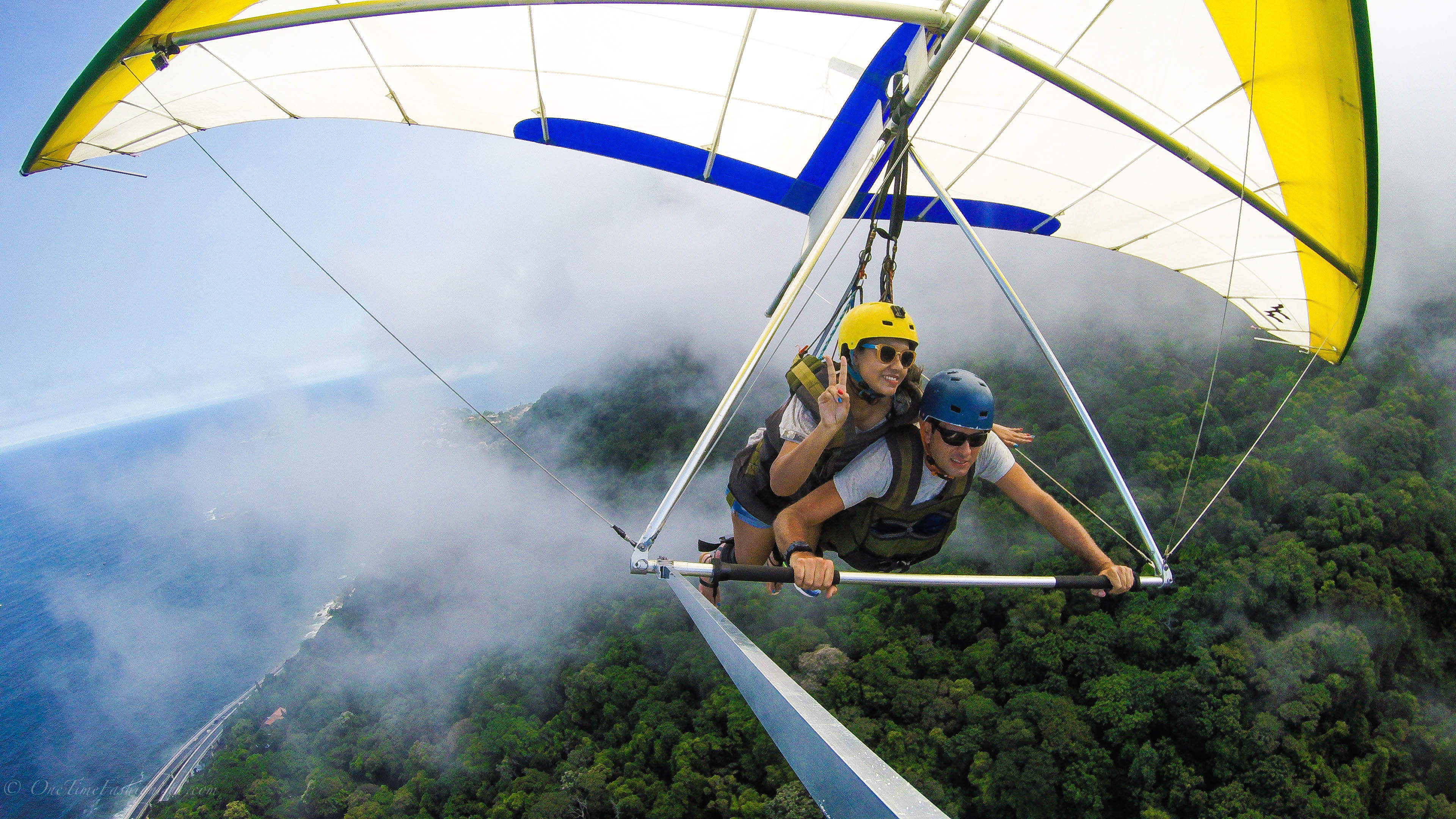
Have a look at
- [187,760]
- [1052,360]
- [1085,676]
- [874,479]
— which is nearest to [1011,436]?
[1052,360]

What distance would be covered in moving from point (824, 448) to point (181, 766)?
77.6 metres

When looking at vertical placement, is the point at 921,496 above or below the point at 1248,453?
below

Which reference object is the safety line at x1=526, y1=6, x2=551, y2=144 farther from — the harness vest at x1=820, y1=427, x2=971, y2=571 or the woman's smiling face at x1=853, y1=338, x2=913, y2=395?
the harness vest at x1=820, y1=427, x2=971, y2=571

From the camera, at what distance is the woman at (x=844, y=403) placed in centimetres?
242

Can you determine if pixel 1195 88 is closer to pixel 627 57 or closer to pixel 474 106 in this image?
pixel 627 57

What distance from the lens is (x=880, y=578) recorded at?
2.40 m

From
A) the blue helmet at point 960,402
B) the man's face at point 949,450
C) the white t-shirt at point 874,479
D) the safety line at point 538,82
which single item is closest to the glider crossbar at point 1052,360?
the blue helmet at point 960,402

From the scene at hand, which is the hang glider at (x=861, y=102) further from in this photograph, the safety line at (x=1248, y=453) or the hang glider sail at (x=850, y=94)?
the safety line at (x=1248, y=453)

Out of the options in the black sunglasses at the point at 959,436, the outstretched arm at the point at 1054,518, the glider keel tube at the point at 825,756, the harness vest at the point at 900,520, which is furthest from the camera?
the outstretched arm at the point at 1054,518

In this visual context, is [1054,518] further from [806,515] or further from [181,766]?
[181,766]

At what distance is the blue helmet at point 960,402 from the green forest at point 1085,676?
30490mm

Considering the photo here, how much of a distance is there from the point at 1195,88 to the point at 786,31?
89.6 inches

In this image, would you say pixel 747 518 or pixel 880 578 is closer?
pixel 880 578

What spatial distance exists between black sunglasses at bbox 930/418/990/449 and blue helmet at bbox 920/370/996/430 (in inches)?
1.1
